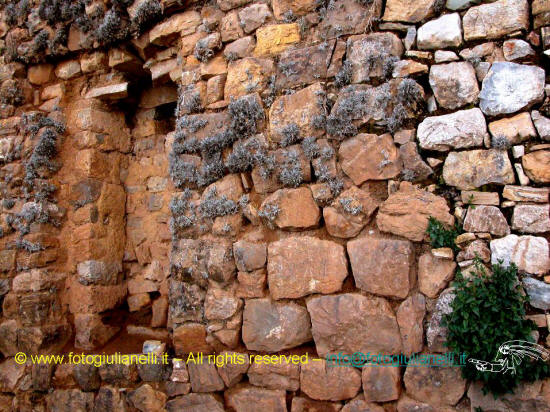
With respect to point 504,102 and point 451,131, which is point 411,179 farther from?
point 504,102

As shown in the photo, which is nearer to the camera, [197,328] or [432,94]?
[432,94]

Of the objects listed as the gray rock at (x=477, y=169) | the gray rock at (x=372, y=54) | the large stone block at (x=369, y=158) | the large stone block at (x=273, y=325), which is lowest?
the large stone block at (x=273, y=325)

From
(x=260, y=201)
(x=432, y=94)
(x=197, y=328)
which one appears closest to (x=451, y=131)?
(x=432, y=94)

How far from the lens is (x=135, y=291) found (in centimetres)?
355

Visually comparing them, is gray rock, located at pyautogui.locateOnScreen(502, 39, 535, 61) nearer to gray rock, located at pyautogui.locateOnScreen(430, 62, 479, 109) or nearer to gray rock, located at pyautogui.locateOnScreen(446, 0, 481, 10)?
gray rock, located at pyautogui.locateOnScreen(430, 62, 479, 109)

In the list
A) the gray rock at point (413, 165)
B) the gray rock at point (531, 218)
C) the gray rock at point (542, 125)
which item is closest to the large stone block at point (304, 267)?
the gray rock at point (413, 165)

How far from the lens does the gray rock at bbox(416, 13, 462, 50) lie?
219cm

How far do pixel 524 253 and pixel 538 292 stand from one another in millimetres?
173

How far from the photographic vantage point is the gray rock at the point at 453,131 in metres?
2.08

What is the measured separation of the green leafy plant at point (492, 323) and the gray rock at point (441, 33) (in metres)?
1.10

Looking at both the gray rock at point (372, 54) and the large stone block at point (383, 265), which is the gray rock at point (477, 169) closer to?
the large stone block at point (383, 265)

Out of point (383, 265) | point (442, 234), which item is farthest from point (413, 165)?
point (383, 265)

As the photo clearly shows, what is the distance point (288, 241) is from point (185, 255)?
2.26 ft

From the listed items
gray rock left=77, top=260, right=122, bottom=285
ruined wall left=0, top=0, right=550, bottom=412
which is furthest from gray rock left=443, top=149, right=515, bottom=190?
gray rock left=77, top=260, right=122, bottom=285
